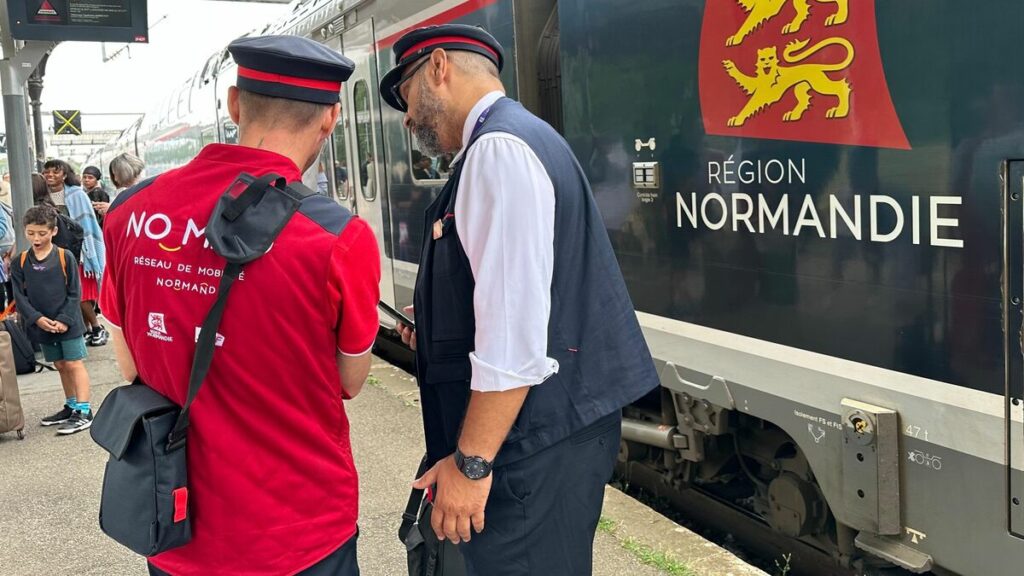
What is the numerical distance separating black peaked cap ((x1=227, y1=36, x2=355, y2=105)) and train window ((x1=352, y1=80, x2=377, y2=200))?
191 inches

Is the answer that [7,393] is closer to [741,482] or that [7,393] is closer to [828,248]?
[741,482]

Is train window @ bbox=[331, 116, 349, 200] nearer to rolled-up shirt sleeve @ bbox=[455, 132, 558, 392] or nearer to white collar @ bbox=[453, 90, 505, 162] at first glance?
white collar @ bbox=[453, 90, 505, 162]

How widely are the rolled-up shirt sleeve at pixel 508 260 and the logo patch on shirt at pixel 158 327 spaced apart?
1.98 ft

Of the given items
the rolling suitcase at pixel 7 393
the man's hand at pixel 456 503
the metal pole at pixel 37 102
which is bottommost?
the rolling suitcase at pixel 7 393

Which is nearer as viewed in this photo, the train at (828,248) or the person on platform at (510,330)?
the person on platform at (510,330)

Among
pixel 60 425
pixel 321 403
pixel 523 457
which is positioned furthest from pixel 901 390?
pixel 60 425

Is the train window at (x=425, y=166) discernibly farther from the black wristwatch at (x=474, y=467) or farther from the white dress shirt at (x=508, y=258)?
the black wristwatch at (x=474, y=467)

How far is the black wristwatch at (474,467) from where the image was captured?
1.89 m

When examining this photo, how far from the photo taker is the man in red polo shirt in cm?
174

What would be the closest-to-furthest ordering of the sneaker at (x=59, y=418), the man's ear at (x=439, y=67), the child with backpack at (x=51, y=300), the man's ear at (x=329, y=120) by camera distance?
the man's ear at (x=329, y=120) < the man's ear at (x=439, y=67) < the child with backpack at (x=51, y=300) < the sneaker at (x=59, y=418)

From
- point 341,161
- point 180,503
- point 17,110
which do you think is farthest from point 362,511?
point 17,110

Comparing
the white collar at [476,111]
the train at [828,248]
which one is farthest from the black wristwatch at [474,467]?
the train at [828,248]

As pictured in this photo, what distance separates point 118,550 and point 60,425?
2.35 metres

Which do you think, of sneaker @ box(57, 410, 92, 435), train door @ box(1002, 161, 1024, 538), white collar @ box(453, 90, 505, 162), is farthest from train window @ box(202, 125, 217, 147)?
train door @ box(1002, 161, 1024, 538)
